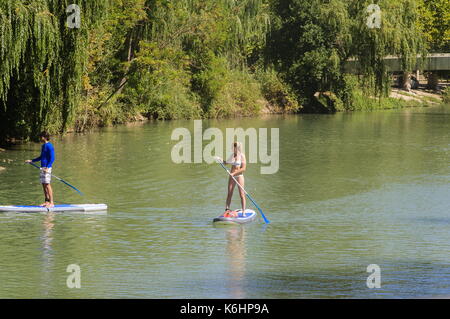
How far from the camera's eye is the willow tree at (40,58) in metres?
27.3

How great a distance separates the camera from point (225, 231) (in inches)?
720

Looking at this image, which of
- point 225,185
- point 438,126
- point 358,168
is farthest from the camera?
point 438,126

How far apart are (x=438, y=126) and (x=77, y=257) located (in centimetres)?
3980

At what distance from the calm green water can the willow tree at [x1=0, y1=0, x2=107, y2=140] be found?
1972mm

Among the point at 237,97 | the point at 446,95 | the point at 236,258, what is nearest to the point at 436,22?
the point at 446,95

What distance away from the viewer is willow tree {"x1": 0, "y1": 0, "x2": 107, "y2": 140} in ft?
89.5

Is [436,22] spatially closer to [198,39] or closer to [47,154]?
[198,39]

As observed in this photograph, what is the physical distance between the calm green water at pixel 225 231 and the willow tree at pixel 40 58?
1972 millimetres

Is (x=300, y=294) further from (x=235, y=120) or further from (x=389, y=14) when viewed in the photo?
(x=389, y=14)

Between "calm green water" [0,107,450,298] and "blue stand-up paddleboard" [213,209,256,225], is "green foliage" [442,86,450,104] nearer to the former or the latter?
"calm green water" [0,107,450,298]

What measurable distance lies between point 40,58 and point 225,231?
13.0m
